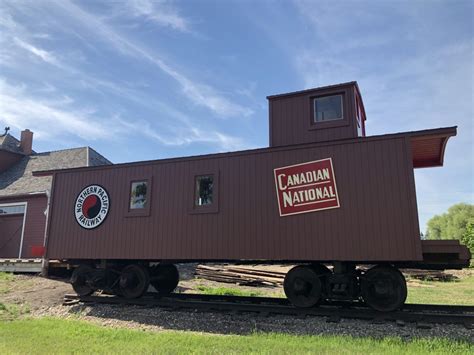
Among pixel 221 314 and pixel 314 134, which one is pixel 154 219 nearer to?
pixel 221 314

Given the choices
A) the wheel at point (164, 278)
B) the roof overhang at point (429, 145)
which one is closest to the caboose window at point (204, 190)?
the wheel at point (164, 278)

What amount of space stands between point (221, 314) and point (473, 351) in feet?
16.6

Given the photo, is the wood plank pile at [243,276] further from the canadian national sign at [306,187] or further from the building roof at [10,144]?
the building roof at [10,144]

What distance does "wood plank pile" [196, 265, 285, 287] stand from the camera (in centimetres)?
1698

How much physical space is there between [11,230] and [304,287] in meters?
18.8

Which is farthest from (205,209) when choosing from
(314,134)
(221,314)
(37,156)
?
(37,156)

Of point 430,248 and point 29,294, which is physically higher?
point 430,248

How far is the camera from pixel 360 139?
9078mm

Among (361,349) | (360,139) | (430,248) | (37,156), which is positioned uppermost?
(37,156)

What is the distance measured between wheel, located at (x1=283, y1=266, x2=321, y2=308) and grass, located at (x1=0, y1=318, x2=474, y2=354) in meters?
2.11

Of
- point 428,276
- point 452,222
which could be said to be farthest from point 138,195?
point 452,222

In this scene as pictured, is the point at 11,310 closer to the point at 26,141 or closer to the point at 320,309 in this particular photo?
the point at 320,309

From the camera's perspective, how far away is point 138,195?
38.0 ft

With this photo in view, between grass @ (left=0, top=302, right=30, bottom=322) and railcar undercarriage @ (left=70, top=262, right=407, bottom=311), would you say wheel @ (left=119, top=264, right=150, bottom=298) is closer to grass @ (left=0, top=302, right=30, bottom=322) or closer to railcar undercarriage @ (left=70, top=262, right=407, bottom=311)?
railcar undercarriage @ (left=70, top=262, right=407, bottom=311)
